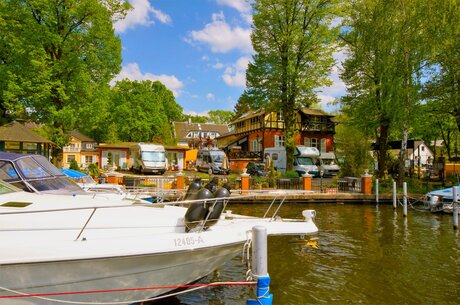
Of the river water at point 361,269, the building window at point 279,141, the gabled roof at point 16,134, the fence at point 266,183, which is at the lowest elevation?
the river water at point 361,269

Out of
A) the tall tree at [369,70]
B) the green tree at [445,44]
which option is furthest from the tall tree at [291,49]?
the green tree at [445,44]

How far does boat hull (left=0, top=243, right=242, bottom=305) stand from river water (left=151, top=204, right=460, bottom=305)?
1.59 metres

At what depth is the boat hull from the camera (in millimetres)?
4238

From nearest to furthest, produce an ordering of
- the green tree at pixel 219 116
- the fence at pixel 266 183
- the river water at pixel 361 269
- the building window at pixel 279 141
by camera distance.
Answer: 1. the river water at pixel 361 269
2. the fence at pixel 266 183
3. the building window at pixel 279 141
4. the green tree at pixel 219 116

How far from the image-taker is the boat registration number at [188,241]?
494cm

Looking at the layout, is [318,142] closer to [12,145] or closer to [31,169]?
[12,145]

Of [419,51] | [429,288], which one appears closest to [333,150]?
[419,51]

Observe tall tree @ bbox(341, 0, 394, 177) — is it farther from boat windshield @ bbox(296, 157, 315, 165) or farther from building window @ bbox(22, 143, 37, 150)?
building window @ bbox(22, 143, 37, 150)

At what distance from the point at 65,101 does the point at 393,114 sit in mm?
21395

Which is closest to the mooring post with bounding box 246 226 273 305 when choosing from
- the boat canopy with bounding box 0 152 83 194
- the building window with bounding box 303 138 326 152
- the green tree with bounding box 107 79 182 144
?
the boat canopy with bounding box 0 152 83 194

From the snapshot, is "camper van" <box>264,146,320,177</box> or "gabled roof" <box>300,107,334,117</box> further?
"gabled roof" <box>300,107,334,117</box>

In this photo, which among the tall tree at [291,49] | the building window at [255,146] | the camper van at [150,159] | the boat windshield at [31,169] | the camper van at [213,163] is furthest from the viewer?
the building window at [255,146]

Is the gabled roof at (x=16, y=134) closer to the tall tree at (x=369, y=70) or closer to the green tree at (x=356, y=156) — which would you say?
the green tree at (x=356, y=156)

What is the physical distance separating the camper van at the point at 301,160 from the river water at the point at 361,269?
1639 centimetres
